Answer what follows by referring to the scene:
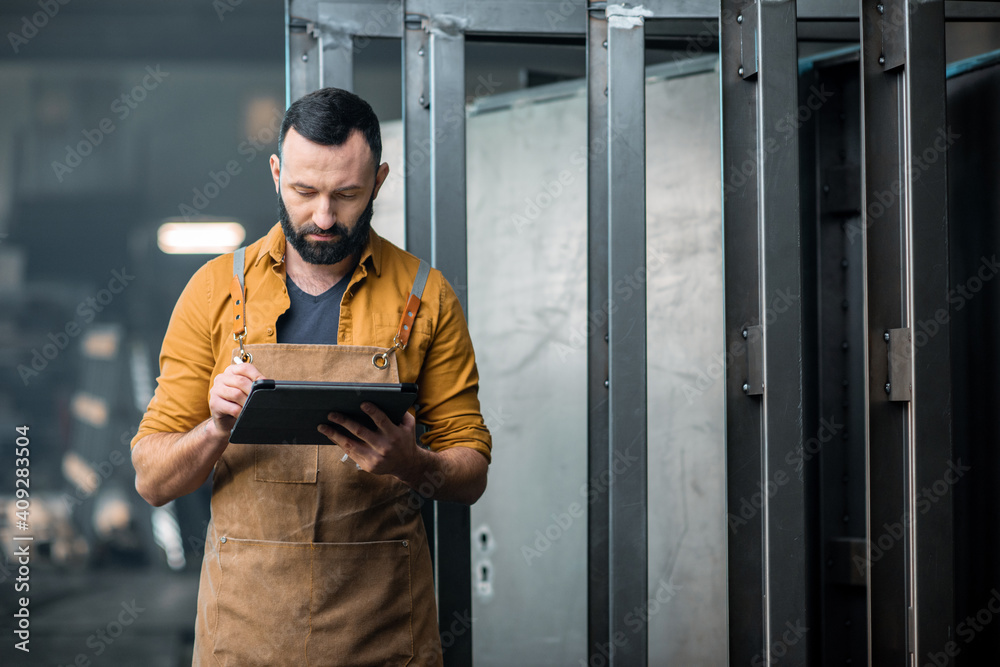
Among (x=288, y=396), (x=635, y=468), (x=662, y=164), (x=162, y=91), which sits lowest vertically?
(x=635, y=468)

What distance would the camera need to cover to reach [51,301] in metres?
3.05

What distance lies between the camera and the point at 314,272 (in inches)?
60.9

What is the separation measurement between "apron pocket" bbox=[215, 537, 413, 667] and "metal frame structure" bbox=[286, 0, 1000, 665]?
1.49 feet

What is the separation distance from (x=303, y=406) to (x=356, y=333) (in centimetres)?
29

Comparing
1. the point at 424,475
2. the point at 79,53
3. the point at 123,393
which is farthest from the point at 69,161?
the point at 424,475

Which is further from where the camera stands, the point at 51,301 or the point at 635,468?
the point at 51,301

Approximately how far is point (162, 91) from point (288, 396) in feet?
7.86

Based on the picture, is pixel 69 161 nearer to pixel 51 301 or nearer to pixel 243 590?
pixel 51 301
